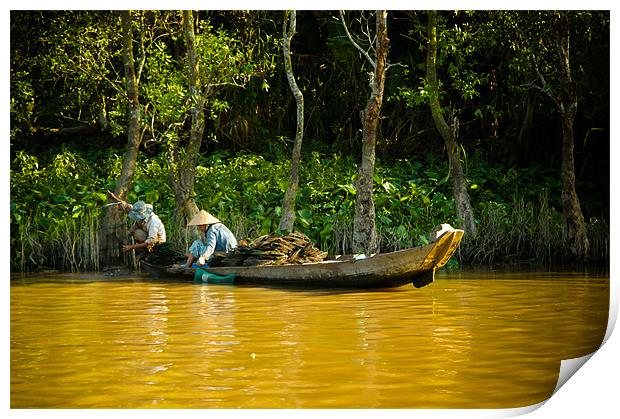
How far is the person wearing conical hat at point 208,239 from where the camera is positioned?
966 centimetres

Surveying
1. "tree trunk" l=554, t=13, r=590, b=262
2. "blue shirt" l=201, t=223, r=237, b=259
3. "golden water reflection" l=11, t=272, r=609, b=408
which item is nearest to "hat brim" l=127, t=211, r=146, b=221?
"blue shirt" l=201, t=223, r=237, b=259

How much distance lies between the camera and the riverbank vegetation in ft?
37.0

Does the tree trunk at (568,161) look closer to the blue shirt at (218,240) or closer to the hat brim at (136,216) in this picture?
the blue shirt at (218,240)

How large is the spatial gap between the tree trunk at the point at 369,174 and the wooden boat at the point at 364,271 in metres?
1.38

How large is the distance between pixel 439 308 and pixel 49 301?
317cm

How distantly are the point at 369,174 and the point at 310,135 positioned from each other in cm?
490

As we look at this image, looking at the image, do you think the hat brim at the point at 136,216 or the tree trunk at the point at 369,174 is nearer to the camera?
the hat brim at the point at 136,216

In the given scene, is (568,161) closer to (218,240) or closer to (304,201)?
(304,201)

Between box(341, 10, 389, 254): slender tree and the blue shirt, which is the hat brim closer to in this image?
the blue shirt

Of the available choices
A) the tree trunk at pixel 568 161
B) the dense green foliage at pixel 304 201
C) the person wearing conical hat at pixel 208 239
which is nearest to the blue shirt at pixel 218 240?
the person wearing conical hat at pixel 208 239

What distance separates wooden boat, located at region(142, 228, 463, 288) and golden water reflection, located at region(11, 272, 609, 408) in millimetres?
172

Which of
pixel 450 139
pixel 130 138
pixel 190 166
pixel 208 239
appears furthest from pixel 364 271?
pixel 450 139

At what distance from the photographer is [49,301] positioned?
27.3 ft

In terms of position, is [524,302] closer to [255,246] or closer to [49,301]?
[255,246]
